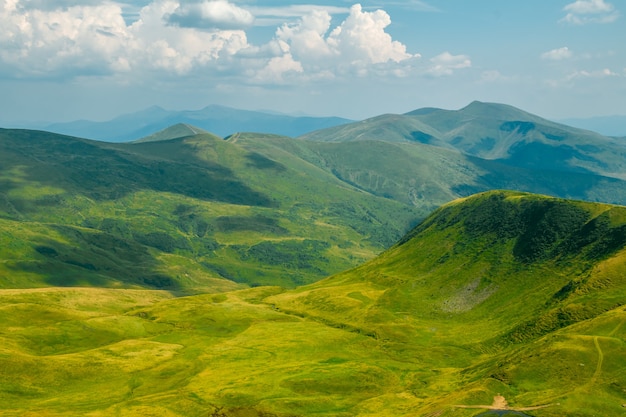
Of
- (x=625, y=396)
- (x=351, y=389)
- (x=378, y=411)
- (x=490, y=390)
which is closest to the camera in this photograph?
(x=625, y=396)

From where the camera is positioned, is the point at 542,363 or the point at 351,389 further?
the point at 351,389

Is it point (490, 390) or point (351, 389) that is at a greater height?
point (490, 390)

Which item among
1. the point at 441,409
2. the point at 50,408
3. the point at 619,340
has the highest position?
the point at 619,340

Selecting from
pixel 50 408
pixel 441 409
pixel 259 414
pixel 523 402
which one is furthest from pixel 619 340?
pixel 50 408

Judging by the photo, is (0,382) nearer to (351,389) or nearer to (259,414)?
(259,414)

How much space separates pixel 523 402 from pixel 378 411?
40.9 meters

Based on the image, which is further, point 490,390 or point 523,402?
point 490,390

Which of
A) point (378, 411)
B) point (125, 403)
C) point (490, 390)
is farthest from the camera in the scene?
point (125, 403)

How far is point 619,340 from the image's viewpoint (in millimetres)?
159125

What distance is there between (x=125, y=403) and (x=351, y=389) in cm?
6860

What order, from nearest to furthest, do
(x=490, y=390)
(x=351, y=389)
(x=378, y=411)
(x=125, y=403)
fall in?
(x=490, y=390) < (x=378, y=411) < (x=125, y=403) < (x=351, y=389)

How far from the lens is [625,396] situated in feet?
454

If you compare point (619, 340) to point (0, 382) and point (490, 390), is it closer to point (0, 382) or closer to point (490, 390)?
point (490, 390)

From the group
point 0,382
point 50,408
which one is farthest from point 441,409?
point 0,382
